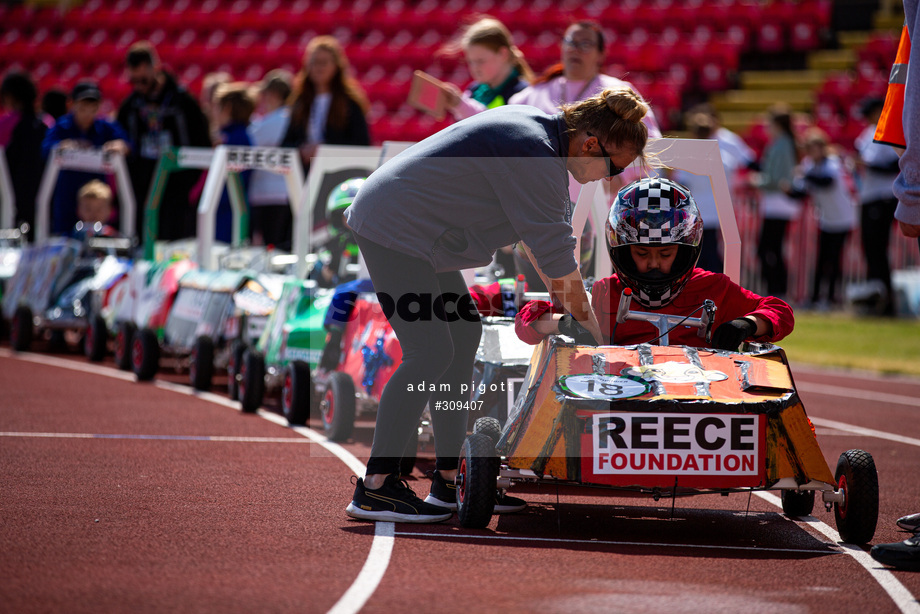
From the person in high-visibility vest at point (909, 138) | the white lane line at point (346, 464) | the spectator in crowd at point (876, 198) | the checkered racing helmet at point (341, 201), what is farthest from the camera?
the spectator in crowd at point (876, 198)

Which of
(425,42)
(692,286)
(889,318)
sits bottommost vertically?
(889,318)

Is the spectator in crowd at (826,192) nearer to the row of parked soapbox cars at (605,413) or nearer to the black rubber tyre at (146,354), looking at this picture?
the black rubber tyre at (146,354)

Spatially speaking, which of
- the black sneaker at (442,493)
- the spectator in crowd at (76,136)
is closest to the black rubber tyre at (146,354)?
the spectator in crowd at (76,136)

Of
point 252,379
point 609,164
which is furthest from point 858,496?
point 252,379

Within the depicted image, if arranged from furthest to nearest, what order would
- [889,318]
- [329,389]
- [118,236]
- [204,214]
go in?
1. [889,318]
2. [118,236]
3. [204,214]
4. [329,389]

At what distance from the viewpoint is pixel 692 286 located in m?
5.80

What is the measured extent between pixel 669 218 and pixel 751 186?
11725 millimetres

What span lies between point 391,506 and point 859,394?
6.69 m

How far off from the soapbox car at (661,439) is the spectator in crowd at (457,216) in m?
0.32

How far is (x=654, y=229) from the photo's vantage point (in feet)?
18.0

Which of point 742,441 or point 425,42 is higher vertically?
point 425,42

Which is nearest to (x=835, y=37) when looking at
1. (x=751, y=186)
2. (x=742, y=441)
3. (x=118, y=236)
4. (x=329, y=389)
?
(x=751, y=186)

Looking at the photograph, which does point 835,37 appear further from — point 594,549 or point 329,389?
point 594,549

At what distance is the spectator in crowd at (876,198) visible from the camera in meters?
15.2
